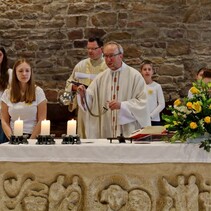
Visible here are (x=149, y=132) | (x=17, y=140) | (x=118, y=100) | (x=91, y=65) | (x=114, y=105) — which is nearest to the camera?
A: (x=17, y=140)

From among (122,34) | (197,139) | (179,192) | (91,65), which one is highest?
(122,34)

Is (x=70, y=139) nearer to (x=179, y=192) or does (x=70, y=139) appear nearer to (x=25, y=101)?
(x=179, y=192)

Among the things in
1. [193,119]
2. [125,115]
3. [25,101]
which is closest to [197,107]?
[193,119]

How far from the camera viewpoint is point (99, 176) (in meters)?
3.82

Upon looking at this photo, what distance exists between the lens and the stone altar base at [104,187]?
3.77 metres

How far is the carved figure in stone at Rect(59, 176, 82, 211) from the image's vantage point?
12.5 feet

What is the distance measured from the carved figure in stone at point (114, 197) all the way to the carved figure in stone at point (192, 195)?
0.43 metres

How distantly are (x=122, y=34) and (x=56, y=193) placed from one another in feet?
18.6

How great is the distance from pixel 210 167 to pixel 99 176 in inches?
30.6

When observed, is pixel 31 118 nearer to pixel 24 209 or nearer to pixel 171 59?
pixel 24 209

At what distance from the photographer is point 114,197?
379 centimetres

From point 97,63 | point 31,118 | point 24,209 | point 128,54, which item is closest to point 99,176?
point 24,209

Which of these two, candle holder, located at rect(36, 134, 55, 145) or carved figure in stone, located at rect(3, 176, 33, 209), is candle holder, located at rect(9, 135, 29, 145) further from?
carved figure in stone, located at rect(3, 176, 33, 209)

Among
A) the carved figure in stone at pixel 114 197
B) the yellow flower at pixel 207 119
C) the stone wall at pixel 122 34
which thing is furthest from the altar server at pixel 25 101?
the stone wall at pixel 122 34
